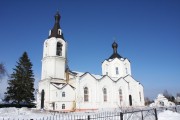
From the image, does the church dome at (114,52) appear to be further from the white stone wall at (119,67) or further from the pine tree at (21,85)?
the pine tree at (21,85)

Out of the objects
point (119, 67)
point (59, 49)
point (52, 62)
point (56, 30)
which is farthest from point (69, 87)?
point (119, 67)

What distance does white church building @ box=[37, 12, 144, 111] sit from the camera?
28328 millimetres

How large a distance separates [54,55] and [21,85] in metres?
7.71

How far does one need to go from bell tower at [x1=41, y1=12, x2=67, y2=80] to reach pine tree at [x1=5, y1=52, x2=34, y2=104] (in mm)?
2713

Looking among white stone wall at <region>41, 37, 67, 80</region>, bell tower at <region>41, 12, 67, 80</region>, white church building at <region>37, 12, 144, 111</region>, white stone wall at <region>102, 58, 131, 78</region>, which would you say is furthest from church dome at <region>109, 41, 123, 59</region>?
white stone wall at <region>41, 37, 67, 80</region>

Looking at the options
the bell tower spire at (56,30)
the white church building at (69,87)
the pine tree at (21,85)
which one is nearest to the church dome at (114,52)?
the white church building at (69,87)

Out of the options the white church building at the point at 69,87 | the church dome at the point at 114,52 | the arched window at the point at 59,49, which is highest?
the church dome at the point at 114,52

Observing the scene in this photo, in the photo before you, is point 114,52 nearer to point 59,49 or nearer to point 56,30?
point 59,49

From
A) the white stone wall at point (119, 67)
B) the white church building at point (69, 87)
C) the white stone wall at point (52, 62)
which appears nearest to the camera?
the white church building at point (69, 87)

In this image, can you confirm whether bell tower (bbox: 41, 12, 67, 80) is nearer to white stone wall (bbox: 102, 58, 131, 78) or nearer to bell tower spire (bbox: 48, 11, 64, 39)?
bell tower spire (bbox: 48, 11, 64, 39)

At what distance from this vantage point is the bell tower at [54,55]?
1221 inches

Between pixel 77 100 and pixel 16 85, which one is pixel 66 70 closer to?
pixel 77 100

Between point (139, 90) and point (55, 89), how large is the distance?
20772 millimetres

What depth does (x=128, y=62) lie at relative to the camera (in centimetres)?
4209
